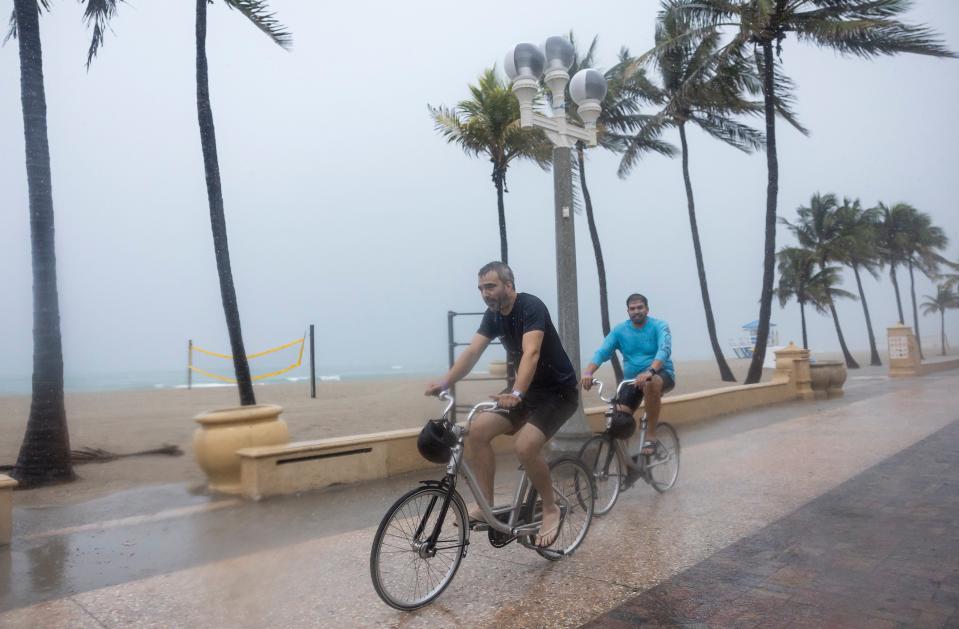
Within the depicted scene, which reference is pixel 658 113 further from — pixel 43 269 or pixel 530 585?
pixel 530 585

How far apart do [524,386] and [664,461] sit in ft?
9.52

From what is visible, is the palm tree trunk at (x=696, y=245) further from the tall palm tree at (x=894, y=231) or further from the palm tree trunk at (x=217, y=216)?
the tall palm tree at (x=894, y=231)

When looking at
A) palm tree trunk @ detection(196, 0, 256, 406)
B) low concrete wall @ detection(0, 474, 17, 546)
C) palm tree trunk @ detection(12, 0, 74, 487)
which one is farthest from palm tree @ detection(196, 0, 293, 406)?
low concrete wall @ detection(0, 474, 17, 546)

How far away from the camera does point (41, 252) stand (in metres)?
7.76

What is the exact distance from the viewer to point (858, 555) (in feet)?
13.3

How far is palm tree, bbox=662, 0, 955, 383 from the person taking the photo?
16.7 meters

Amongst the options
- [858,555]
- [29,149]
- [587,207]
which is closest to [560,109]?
[858,555]

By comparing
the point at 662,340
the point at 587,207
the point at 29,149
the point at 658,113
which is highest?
the point at 658,113

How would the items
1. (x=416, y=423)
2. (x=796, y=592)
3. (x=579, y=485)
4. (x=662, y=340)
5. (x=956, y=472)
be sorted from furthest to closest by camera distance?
(x=416, y=423) → (x=956, y=472) → (x=662, y=340) → (x=579, y=485) → (x=796, y=592)

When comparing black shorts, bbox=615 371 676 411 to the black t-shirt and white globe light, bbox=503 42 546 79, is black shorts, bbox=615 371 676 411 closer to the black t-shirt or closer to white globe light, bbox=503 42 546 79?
the black t-shirt

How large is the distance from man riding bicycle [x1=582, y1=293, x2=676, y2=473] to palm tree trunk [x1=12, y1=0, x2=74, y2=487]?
6.16 metres

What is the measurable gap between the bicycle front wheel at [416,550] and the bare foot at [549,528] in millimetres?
520

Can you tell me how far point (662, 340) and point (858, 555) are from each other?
86.8 inches

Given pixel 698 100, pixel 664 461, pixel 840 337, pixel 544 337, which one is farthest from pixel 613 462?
pixel 840 337
